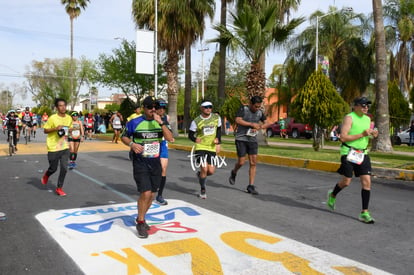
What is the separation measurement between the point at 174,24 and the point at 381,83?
474 inches

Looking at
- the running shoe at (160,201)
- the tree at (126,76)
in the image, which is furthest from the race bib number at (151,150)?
the tree at (126,76)

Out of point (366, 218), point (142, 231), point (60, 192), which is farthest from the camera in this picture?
point (60, 192)

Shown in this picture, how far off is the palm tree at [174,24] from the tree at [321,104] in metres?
9.96

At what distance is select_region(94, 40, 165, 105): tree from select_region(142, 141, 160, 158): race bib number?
2567 centimetres

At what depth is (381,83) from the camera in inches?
573

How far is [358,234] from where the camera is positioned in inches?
196

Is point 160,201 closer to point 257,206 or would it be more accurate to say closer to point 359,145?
point 257,206

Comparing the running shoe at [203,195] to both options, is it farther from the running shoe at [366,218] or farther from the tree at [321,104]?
the tree at [321,104]

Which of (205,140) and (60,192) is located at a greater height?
(205,140)

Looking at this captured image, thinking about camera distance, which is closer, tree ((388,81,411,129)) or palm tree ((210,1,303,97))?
palm tree ((210,1,303,97))

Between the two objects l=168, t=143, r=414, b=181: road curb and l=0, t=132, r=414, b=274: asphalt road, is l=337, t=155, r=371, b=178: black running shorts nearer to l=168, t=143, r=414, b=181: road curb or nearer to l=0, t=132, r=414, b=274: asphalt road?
l=0, t=132, r=414, b=274: asphalt road

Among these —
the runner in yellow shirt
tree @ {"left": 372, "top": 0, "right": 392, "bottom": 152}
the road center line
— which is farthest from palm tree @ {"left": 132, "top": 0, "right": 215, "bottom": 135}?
the runner in yellow shirt

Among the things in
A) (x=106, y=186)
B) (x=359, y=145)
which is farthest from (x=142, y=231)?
(x=106, y=186)

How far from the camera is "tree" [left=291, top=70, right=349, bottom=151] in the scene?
1412 centimetres
